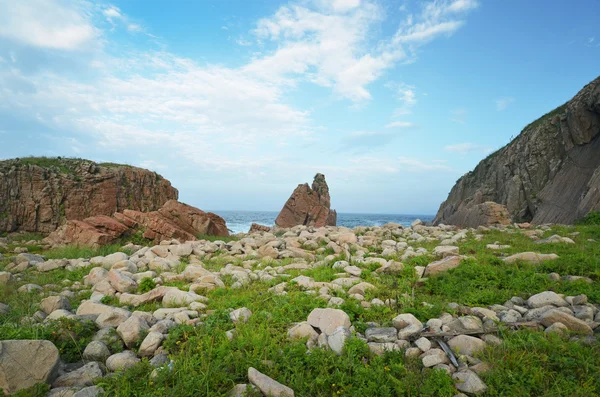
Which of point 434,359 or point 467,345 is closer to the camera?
point 434,359

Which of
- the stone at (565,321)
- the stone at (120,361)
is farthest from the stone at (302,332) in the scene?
the stone at (565,321)

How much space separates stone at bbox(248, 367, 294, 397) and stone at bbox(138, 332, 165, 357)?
1.42m

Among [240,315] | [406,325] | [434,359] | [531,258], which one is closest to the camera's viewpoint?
[434,359]

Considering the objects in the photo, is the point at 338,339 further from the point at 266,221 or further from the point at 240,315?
the point at 266,221

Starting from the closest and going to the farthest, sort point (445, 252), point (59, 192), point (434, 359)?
point (434, 359), point (445, 252), point (59, 192)

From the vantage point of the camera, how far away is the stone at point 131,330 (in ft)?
13.4

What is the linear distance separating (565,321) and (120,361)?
5.35 metres

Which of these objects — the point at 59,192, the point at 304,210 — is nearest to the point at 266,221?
the point at 304,210

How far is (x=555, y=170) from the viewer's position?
23.1 m

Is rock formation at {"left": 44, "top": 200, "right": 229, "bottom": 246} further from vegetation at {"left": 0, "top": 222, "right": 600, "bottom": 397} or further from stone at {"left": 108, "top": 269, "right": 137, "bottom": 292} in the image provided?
vegetation at {"left": 0, "top": 222, "right": 600, "bottom": 397}

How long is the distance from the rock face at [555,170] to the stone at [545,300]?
14.7m

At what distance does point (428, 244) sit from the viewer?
33.6 ft

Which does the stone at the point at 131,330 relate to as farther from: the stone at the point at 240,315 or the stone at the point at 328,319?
the stone at the point at 328,319

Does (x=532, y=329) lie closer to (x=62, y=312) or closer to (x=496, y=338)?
(x=496, y=338)
